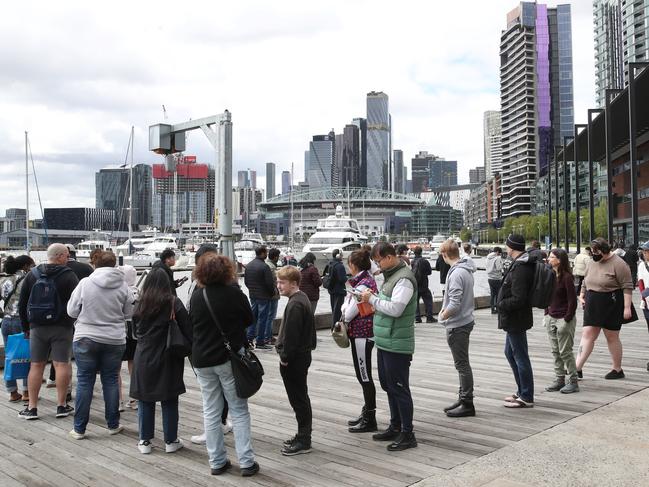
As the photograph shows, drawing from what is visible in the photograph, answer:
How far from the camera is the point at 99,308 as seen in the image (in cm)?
579

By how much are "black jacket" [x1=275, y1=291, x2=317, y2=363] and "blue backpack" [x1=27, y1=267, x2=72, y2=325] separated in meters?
2.67

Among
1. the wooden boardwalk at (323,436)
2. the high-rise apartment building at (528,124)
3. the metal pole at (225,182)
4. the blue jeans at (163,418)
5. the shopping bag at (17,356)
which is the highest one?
the high-rise apartment building at (528,124)

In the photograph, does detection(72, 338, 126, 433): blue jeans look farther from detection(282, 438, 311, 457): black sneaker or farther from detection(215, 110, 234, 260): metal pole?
detection(215, 110, 234, 260): metal pole

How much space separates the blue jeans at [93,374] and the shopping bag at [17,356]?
1416mm

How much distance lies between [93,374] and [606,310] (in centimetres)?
624

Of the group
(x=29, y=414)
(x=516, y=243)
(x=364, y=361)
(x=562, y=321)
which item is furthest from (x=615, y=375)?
(x=29, y=414)

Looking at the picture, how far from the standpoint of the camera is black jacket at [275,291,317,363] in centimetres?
509

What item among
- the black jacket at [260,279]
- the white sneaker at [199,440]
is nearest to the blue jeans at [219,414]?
the white sneaker at [199,440]

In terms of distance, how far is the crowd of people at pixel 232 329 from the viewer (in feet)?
15.6

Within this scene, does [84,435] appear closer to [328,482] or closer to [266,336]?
[328,482]

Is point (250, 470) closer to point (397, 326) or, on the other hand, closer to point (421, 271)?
point (397, 326)

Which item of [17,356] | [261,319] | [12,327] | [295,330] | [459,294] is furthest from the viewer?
[261,319]

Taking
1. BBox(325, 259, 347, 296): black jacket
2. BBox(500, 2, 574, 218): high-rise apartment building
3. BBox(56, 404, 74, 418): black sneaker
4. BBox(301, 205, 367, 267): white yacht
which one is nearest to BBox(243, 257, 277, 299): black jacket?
BBox(325, 259, 347, 296): black jacket

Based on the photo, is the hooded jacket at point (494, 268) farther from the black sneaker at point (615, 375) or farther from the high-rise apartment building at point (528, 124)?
the high-rise apartment building at point (528, 124)
